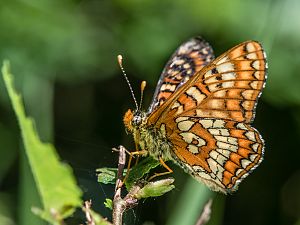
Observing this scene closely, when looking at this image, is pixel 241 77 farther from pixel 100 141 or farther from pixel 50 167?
pixel 100 141

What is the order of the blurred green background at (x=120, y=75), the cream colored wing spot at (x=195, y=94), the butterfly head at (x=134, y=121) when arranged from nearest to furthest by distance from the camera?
the cream colored wing spot at (x=195, y=94) < the butterfly head at (x=134, y=121) < the blurred green background at (x=120, y=75)

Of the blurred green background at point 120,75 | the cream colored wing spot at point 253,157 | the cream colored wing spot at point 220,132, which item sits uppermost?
the cream colored wing spot at point 220,132

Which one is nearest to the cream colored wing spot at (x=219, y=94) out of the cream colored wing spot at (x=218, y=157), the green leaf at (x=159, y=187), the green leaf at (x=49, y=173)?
the cream colored wing spot at (x=218, y=157)

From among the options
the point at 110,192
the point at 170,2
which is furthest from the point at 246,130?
the point at 170,2

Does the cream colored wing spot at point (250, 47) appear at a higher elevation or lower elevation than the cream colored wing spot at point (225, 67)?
higher

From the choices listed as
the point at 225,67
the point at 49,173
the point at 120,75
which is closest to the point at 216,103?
the point at 225,67

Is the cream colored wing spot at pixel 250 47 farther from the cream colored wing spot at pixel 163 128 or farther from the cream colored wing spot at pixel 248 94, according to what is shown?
the cream colored wing spot at pixel 163 128

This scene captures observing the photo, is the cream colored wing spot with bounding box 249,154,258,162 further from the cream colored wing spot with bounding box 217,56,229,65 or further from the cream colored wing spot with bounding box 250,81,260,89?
the cream colored wing spot with bounding box 217,56,229,65

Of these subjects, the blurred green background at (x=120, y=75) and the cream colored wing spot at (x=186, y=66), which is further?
the blurred green background at (x=120, y=75)
